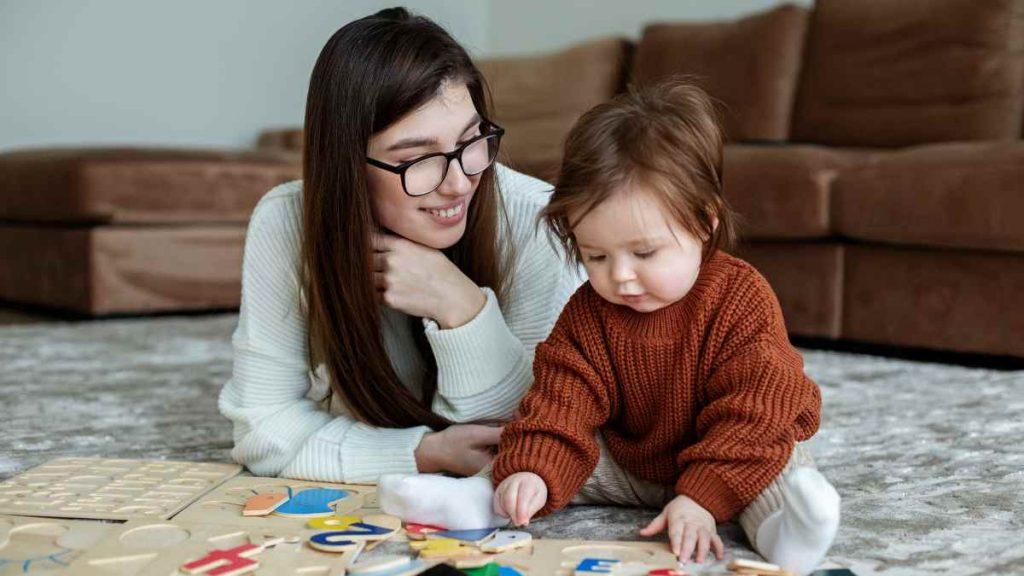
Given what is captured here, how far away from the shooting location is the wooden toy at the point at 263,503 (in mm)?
1035

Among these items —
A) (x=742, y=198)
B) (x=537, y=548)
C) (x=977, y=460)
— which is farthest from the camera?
(x=742, y=198)

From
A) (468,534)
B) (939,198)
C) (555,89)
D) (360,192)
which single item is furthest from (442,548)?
(555,89)

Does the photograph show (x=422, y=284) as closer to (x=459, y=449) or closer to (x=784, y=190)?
(x=459, y=449)

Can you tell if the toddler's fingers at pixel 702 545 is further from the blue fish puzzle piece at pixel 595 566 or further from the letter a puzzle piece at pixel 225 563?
the letter a puzzle piece at pixel 225 563

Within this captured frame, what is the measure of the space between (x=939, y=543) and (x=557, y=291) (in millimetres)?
530

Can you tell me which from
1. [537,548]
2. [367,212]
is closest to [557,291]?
[367,212]

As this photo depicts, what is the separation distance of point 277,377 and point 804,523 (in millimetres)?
668

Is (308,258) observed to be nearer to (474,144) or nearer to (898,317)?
(474,144)

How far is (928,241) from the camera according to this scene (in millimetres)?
2119

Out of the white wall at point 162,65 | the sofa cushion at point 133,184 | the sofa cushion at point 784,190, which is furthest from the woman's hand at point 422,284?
the white wall at point 162,65

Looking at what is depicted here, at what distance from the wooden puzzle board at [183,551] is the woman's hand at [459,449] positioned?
24cm

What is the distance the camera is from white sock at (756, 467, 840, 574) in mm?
860

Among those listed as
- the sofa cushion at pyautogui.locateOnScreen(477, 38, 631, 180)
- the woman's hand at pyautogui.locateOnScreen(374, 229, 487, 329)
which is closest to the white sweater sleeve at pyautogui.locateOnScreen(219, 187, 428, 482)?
the woman's hand at pyautogui.locateOnScreen(374, 229, 487, 329)

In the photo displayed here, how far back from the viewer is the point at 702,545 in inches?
36.4
